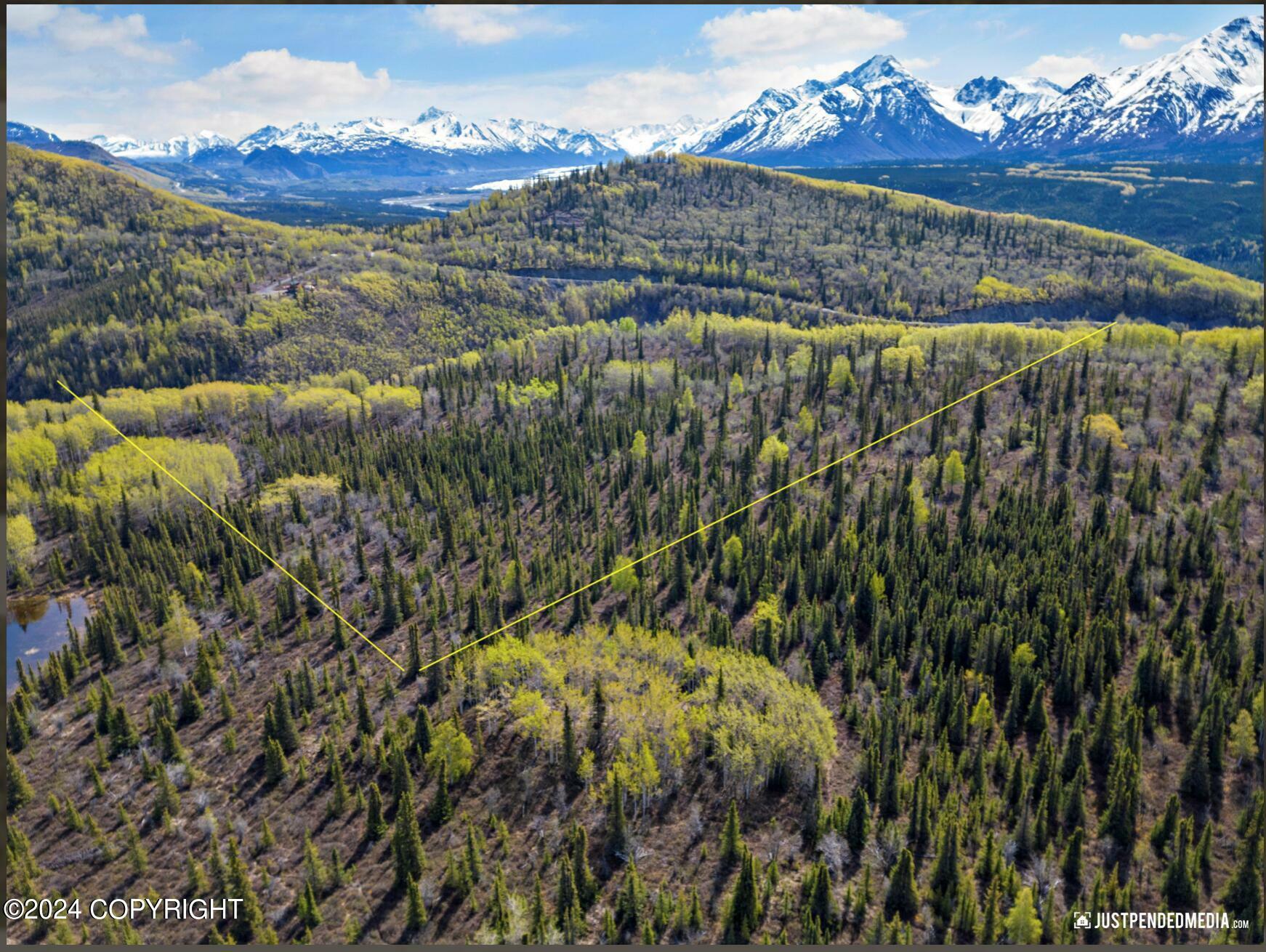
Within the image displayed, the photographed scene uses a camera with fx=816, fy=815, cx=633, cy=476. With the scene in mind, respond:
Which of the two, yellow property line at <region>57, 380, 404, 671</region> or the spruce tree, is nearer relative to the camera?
the spruce tree

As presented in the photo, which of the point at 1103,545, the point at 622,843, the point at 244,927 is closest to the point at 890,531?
the point at 1103,545

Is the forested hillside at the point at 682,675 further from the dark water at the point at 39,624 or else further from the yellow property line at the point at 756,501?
the dark water at the point at 39,624

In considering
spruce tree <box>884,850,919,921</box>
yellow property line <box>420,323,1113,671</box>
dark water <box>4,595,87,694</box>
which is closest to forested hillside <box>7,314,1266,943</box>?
spruce tree <box>884,850,919,921</box>

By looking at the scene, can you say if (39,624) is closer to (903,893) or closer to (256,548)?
(256,548)

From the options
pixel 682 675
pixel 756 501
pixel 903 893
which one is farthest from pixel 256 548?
pixel 903 893

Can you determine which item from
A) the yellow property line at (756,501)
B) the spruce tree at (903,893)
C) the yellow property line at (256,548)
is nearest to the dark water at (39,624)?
the yellow property line at (256,548)

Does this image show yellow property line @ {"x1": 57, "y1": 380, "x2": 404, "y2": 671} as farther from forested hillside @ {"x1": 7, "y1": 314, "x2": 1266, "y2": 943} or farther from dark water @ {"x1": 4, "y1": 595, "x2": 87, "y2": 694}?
dark water @ {"x1": 4, "y1": 595, "x2": 87, "y2": 694}
